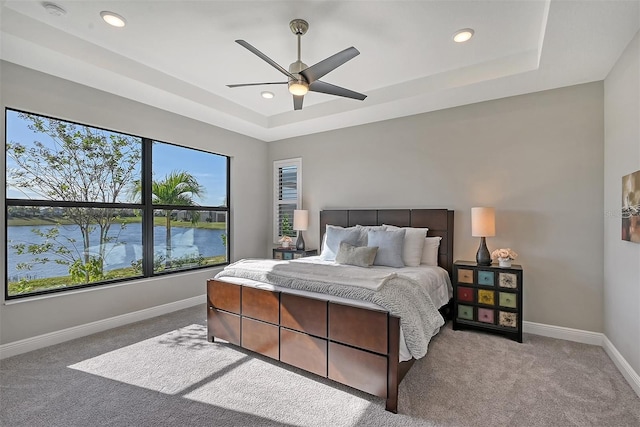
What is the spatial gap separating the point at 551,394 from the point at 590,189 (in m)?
2.13

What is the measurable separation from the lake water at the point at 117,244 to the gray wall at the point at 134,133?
0.16 meters

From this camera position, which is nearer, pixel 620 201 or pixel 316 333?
pixel 316 333

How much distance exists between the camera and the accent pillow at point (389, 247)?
3531mm

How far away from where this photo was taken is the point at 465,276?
137 inches

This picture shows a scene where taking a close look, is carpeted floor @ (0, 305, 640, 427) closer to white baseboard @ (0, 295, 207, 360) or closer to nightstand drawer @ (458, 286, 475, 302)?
white baseboard @ (0, 295, 207, 360)

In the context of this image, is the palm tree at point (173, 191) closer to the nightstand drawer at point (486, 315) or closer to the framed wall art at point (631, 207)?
the nightstand drawer at point (486, 315)

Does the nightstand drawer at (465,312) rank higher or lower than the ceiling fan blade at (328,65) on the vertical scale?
lower

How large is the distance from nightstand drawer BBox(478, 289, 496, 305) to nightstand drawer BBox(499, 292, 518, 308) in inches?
2.9

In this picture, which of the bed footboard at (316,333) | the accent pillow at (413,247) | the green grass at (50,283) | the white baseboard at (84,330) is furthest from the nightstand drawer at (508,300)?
the green grass at (50,283)

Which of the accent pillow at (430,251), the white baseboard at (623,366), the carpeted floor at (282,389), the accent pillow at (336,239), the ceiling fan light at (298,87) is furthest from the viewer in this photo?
the accent pillow at (336,239)

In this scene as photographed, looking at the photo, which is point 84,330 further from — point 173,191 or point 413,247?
point 413,247

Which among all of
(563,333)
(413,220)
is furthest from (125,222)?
(563,333)

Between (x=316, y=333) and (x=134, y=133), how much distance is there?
325 centimetres

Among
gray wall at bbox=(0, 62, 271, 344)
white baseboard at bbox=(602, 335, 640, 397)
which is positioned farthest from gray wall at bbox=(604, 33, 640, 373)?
gray wall at bbox=(0, 62, 271, 344)
